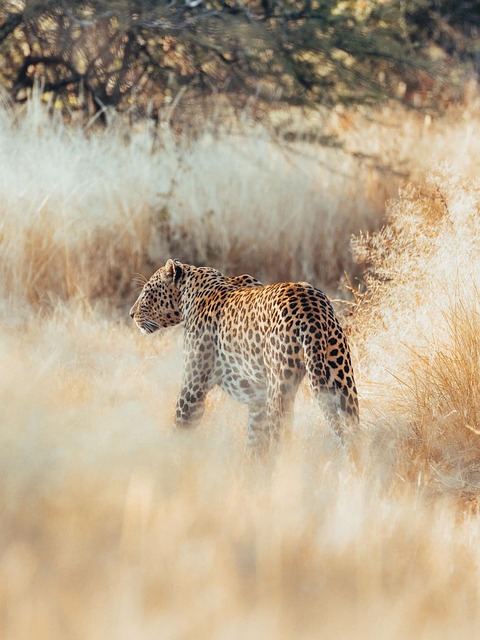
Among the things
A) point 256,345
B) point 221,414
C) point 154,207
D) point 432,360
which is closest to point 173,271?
point 221,414

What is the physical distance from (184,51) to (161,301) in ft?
15.9

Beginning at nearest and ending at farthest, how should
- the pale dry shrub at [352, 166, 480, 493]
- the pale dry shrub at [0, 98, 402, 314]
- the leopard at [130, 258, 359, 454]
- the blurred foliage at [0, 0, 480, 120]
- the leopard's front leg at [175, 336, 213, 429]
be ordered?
the leopard at [130, 258, 359, 454], the leopard's front leg at [175, 336, 213, 429], the pale dry shrub at [352, 166, 480, 493], the pale dry shrub at [0, 98, 402, 314], the blurred foliage at [0, 0, 480, 120]

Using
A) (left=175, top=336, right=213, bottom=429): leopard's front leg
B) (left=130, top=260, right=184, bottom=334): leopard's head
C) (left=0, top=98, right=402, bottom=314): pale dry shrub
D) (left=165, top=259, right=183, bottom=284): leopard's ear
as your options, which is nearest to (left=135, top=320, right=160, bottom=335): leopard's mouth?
(left=130, top=260, right=184, bottom=334): leopard's head

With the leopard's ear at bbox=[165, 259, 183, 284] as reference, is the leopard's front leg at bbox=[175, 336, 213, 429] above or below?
below

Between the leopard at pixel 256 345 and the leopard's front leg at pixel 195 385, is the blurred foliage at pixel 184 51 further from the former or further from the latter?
the leopard's front leg at pixel 195 385

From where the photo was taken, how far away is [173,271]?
3.99 meters

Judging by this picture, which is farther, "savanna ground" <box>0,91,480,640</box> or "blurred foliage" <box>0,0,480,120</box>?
"blurred foliage" <box>0,0,480,120</box>

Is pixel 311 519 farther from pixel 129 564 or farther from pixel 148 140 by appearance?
pixel 148 140

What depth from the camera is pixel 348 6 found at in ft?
33.3

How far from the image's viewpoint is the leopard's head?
13.1ft

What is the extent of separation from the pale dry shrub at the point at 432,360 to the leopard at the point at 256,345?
1.59 feet

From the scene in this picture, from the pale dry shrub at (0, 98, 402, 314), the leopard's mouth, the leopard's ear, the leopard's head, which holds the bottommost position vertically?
the pale dry shrub at (0, 98, 402, 314)

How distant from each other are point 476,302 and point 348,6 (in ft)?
22.4

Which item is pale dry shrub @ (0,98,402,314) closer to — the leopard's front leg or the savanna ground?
the savanna ground
